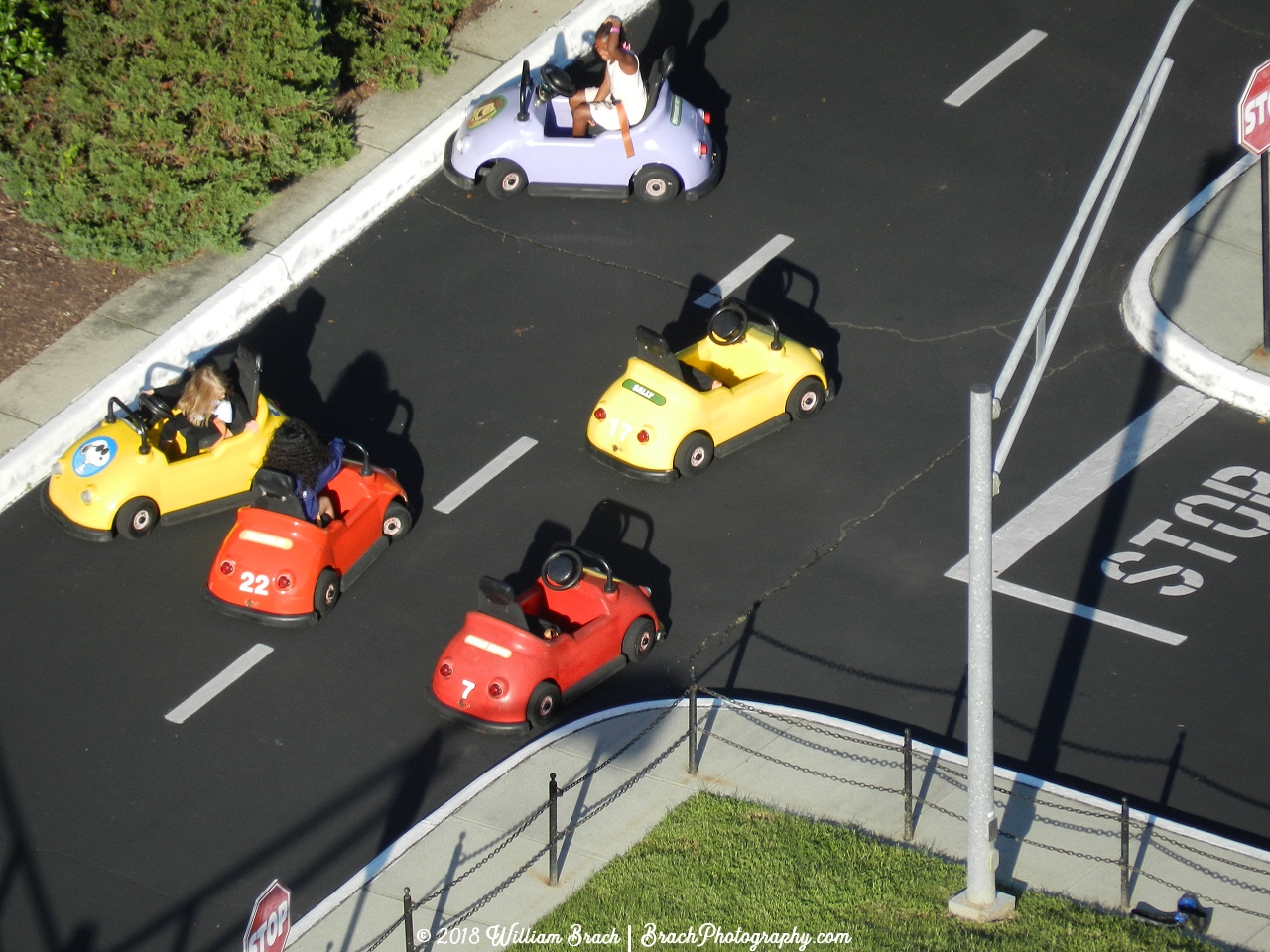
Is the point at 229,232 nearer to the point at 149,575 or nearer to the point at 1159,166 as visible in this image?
the point at 149,575

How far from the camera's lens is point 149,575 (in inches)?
459

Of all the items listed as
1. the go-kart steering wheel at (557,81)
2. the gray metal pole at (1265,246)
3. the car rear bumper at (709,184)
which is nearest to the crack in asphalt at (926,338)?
the gray metal pole at (1265,246)

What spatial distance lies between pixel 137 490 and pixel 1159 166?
922cm

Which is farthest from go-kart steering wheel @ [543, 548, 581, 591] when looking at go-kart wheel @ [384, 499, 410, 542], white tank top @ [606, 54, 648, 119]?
white tank top @ [606, 54, 648, 119]

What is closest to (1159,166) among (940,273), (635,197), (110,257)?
(940,273)

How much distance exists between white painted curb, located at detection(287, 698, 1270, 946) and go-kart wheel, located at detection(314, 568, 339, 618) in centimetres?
179

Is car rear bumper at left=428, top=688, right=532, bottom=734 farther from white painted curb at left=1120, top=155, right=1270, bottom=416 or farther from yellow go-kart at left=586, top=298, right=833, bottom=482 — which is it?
white painted curb at left=1120, top=155, right=1270, bottom=416

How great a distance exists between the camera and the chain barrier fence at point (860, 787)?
370 inches

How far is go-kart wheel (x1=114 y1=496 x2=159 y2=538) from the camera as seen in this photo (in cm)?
1172

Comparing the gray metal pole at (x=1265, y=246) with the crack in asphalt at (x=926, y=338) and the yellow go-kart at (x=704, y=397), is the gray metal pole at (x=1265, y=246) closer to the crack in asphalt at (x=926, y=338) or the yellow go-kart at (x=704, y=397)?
the crack in asphalt at (x=926, y=338)

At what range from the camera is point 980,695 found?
8.60 metres

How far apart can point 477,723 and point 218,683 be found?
5.81ft

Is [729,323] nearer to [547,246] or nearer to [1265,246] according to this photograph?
[547,246]

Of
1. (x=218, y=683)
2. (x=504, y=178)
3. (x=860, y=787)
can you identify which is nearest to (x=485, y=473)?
(x=218, y=683)
